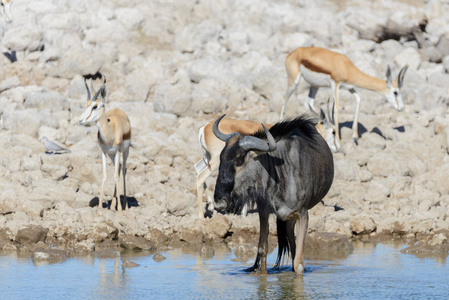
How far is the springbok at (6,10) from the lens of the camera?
1956 centimetres

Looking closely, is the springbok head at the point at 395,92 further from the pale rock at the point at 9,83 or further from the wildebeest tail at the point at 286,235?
the wildebeest tail at the point at 286,235

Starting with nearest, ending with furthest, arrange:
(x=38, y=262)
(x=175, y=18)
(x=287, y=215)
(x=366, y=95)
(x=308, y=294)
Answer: (x=308, y=294) → (x=287, y=215) → (x=38, y=262) → (x=366, y=95) → (x=175, y=18)

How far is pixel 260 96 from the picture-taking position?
18688 millimetres

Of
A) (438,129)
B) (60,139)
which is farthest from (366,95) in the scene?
(60,139)

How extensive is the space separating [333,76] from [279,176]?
929cm

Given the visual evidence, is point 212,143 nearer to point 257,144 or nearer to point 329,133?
point 329,133

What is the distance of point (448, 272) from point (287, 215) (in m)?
2.04

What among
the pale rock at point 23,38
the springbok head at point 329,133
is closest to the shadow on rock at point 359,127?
the springbok head at point 329,133

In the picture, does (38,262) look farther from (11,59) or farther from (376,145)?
(11,59)

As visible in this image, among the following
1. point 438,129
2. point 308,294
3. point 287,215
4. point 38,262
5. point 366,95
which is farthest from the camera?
point 366,95

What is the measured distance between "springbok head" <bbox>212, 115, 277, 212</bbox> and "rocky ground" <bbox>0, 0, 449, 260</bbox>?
2.59 meters

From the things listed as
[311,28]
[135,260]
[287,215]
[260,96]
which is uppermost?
[311,28]

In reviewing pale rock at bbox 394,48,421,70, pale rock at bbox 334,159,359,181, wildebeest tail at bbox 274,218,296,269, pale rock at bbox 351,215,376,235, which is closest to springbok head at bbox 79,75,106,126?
pale rock at bbox 351,215,376,235

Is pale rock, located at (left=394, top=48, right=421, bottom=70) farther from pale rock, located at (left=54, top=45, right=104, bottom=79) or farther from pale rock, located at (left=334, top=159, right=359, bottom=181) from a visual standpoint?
pale rock, located at (left=54, top=45, right=104, bottom=79)
